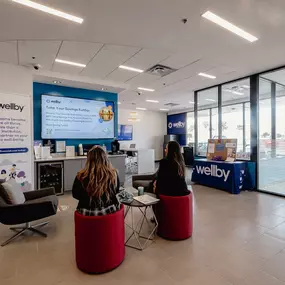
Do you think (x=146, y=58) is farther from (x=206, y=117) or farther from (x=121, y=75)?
(x=206, y=117)

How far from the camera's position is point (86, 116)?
6.17m

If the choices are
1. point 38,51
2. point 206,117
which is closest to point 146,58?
point 38,51

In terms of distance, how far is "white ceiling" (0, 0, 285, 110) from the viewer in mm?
2627

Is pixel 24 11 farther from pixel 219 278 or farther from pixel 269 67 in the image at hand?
pixel 269 67

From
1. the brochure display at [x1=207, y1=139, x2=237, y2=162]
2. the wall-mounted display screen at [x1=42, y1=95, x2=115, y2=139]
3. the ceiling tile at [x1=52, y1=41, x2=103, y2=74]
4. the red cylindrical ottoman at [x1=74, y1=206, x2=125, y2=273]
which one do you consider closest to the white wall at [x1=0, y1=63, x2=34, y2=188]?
the ceiling tile at [x1=52, y1=41, x2=103, y2=74]

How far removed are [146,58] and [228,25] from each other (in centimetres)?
175

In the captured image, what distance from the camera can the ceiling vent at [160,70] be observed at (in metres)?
4.91

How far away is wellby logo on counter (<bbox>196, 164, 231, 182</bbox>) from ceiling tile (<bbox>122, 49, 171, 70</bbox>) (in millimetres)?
3266

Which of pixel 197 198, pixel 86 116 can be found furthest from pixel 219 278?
pixel 86 116

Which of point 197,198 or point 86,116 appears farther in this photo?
point 86,116

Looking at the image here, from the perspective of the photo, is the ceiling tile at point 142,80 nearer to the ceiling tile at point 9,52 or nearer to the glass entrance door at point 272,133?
the ceiling tile at point 9,52

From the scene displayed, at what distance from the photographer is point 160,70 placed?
16.8ft

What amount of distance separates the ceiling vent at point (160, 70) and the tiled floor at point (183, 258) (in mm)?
3431

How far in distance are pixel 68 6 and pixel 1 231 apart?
11.2ft
